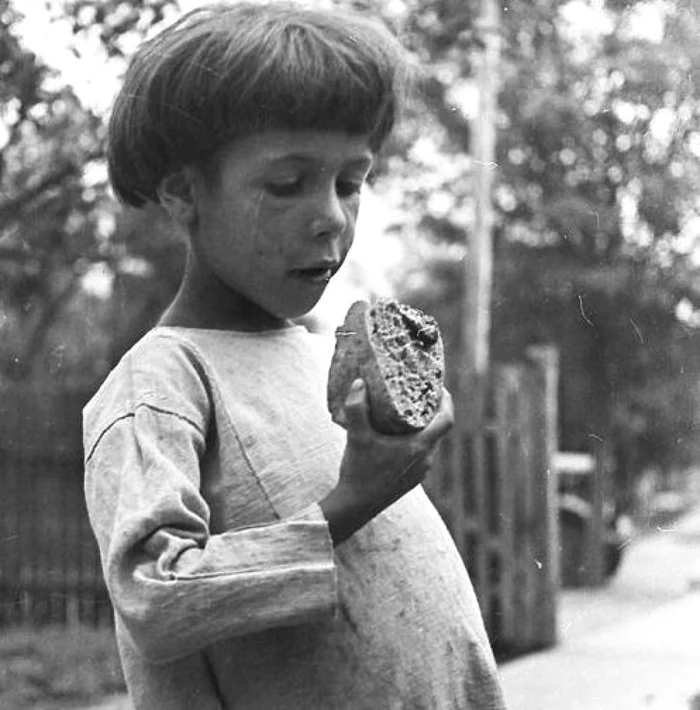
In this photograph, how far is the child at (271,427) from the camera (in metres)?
1.18

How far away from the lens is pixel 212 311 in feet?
4.58

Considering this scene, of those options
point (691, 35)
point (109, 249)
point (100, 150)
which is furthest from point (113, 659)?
point (691, 35)

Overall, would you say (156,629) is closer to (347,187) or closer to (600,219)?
(347,187)

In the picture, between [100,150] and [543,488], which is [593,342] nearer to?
[543,488]

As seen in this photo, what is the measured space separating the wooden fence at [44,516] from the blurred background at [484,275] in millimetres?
13

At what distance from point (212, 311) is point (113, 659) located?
528cm

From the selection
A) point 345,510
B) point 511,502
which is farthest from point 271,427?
point 511,502

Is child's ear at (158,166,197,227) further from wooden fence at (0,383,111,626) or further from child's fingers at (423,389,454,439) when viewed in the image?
wooden fence at (0,383,111,626)

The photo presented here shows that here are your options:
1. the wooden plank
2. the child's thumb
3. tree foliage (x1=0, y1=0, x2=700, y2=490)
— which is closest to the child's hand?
the child's thumb

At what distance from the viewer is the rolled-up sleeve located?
3.75 ft

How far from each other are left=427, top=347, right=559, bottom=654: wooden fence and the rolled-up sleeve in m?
6.05

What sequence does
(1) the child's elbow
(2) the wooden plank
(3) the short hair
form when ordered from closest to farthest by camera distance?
(1) the child's elbow
(3) the short hair
(2) the wooden plank

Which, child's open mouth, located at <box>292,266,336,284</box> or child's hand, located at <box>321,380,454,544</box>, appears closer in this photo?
child's hand, located at <box>321,380,454,544</box>

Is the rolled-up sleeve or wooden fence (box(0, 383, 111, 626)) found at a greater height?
the rolled-up sleeve
